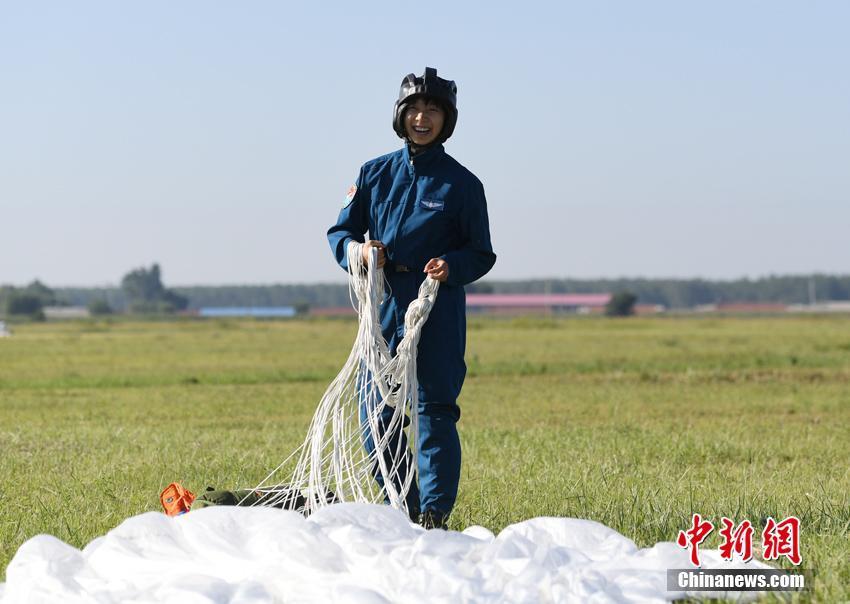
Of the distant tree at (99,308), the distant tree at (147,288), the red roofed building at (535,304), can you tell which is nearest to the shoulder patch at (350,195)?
the distant tree at (99,308)

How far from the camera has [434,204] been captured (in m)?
4.91

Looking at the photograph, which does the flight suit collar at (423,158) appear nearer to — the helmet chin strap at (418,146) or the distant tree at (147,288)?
the helmet chin strap at (418,146)

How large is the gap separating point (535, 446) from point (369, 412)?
3342mm

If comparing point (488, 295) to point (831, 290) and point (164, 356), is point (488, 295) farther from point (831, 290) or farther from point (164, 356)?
point (164, 356)

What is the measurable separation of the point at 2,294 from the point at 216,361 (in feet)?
358

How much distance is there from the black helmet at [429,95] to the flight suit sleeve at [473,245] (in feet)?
0.91

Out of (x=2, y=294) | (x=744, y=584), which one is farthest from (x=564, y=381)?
(x=2, y=294)

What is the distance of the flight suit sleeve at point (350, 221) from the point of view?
201 inches

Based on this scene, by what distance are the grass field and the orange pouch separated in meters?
0.26

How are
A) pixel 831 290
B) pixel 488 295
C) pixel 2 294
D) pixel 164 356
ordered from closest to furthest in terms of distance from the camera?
pixel 164 356 → pixel 2 294 → pixel 488 295 → pixel 831 290

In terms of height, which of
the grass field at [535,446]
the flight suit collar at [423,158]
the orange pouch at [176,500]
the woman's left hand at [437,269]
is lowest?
the grass field at [535,446]

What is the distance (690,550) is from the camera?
378 centimetres

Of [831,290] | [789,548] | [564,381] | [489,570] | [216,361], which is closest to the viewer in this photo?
[489,570]

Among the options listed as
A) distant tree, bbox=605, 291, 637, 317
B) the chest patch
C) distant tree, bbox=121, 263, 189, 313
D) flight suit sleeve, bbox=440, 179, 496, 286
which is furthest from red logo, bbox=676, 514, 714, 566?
distant tree, bbox=121, 263, 189, 313
